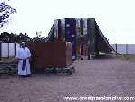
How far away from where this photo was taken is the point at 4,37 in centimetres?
4622

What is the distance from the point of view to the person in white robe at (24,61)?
67.8ft

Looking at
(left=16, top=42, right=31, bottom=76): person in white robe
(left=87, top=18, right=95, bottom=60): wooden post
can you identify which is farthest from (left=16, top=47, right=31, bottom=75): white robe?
(left=87, top=18, right=95, bottom=60): wooden post

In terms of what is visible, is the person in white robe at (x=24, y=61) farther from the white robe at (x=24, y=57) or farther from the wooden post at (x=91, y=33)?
the wooden post at (x=91, y=33)

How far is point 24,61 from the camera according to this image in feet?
69.0

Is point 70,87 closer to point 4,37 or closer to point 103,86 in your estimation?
point 103,86

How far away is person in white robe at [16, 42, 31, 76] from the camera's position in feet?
67.8

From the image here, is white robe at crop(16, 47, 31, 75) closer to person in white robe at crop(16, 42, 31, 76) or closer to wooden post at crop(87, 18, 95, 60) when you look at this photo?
person in white robe at crop(16, 42, 31, 76)

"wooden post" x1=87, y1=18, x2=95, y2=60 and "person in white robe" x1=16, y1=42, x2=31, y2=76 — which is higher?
"wooden post" x1=87, y1=18, x2=95, y2=60

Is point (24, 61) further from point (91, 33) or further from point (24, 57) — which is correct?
point (91, 33)

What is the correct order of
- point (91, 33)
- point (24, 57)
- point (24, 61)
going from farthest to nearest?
point (91, 33), point (24, 61), point (24, 57)

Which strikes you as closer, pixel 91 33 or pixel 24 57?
pixel 24 57

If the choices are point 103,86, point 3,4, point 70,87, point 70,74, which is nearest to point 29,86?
Answer: point 70,87

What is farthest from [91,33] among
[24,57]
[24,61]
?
[24,57]

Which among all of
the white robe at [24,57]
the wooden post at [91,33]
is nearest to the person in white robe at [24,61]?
the white robe at [24,57]
